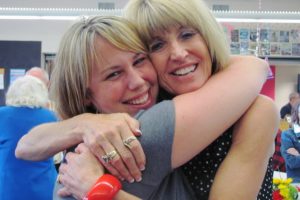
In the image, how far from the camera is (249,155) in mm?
1018

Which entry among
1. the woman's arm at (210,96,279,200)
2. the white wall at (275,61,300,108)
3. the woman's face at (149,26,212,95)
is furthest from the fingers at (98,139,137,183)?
the white wall at (275,61,300,108)

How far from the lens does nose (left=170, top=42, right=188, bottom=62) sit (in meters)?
1.24

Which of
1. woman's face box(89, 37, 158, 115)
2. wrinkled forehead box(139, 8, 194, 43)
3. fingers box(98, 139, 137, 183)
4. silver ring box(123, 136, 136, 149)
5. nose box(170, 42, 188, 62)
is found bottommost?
fingers box(98, 139, 137, 183)

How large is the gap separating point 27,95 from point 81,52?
2249 millimetres

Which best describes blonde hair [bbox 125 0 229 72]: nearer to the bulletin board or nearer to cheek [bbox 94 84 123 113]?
cheek [bbox 94 84 123 113]

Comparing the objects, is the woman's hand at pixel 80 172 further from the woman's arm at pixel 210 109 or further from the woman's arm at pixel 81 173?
the woman's arm at pixel 210 109

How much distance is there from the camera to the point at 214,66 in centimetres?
130

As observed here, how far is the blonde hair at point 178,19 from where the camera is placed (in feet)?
3.97

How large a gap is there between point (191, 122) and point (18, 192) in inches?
Answer: 99.9

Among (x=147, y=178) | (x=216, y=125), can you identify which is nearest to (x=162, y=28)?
(x=216, y=125)

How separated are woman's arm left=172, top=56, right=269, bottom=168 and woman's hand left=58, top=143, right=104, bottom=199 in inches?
7.4

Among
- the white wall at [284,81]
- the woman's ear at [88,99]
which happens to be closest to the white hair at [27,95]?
the woman's ear at [88,99]

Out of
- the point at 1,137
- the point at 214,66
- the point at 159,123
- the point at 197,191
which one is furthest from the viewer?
the point at 1,137

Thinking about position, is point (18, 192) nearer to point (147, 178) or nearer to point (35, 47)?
point (147, 178)
